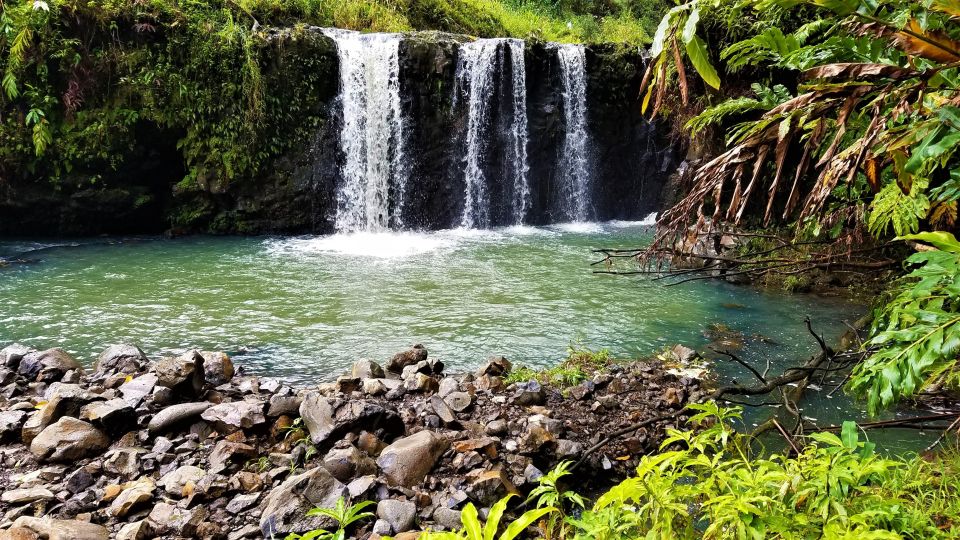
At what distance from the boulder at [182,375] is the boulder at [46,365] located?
1.15 metres

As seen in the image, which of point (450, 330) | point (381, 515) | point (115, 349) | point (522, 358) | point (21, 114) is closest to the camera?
point (381, 515)

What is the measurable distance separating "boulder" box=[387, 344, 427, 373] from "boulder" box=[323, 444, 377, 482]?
5.77 feet

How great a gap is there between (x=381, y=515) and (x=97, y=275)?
8083mm

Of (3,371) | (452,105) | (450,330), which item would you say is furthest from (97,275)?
(452,105)

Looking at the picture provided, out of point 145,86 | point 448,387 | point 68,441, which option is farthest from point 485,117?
point 68,441

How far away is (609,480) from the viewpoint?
→ 353 cm

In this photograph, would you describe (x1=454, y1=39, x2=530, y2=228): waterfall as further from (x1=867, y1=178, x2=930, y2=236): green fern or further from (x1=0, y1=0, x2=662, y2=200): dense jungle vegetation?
(x1=867, y1=178, x2=930, y2=236): green fern

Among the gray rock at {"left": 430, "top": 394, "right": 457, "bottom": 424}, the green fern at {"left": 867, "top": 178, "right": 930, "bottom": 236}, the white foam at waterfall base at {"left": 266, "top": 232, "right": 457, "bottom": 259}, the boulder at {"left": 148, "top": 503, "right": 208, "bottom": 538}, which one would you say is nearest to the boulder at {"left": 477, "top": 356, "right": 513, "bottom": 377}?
the gray rock at {"left": 430, "top": 394, "right": 457, "bottom": 424}

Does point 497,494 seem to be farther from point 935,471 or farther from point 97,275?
point 97,275

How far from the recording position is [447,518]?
9.57 ft

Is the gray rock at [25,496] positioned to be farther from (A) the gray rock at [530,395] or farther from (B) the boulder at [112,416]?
(A) the gray rock at [530,395]

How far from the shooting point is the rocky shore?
116 inches

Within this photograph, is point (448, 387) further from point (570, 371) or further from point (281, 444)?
point (281, 444)

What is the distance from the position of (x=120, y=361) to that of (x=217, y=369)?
39.9 inches
